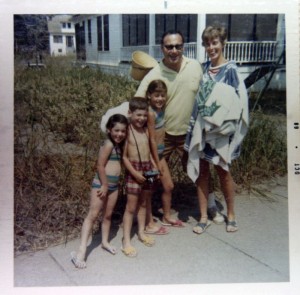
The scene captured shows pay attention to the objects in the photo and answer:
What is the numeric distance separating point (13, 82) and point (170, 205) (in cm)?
100

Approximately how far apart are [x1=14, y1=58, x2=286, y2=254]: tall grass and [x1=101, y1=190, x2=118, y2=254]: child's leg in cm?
18

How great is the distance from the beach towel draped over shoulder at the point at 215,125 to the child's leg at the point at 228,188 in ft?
0.16

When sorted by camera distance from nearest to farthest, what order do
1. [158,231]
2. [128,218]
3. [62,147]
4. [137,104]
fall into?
[137,104]
[128,218]
[158,231]
[62,147]

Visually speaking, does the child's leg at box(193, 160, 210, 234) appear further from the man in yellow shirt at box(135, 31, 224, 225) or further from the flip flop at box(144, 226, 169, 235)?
the man in yellow shirt at box(135, 31, 224, 225)

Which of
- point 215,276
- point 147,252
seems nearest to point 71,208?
point 147,252

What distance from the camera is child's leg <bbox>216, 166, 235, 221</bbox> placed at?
7.01 feet

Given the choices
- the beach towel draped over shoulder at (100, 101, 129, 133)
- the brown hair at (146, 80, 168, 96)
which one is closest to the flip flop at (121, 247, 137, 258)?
the beach towel draped over shoulder at (100, 101, 129, 133)

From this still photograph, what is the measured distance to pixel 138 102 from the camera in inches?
77.0

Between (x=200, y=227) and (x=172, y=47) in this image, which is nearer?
(x=172, y=47)

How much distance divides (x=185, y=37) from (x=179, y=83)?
22 cm

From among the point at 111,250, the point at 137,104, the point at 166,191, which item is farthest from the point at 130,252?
the point at 137,104

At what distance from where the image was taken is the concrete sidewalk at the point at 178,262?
200 centimetres

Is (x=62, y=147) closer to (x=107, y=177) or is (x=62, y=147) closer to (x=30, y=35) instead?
(x=107, y=177)

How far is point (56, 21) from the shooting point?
80.0 inches
